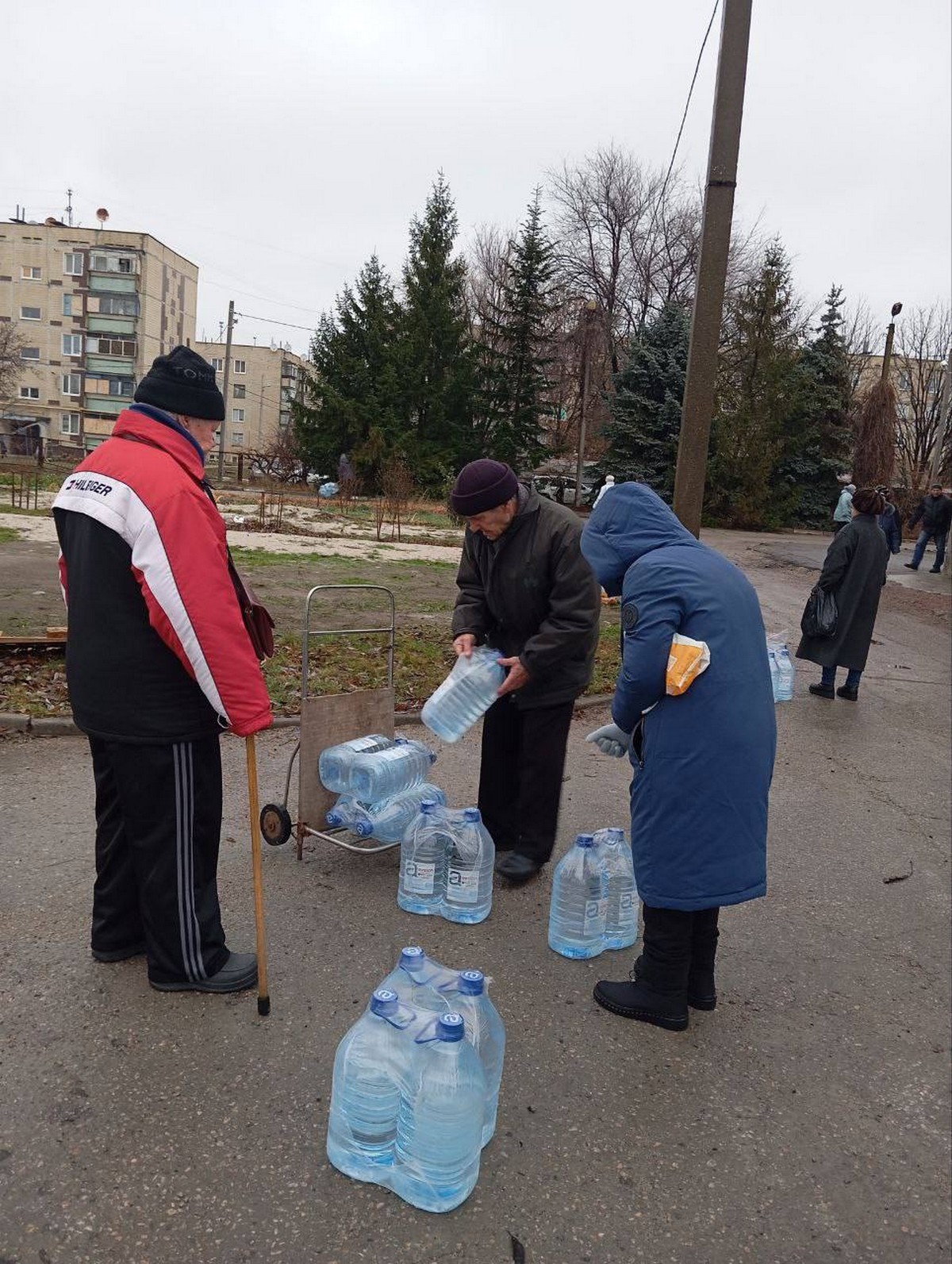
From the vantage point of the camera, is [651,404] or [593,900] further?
[651,404]

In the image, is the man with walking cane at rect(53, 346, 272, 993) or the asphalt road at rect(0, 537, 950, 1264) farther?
the man with walking cane at rect(53, 346, 272, 993)

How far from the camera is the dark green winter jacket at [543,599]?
4043mm

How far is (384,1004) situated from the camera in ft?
7.88

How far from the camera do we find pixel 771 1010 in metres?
3.45

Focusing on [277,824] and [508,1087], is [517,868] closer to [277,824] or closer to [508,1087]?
[277,824]

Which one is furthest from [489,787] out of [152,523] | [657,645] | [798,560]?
[798,560]

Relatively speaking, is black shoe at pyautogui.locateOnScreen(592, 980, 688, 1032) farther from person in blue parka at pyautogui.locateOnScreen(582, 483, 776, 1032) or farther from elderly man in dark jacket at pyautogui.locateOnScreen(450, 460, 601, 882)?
elderly man in dark jacket at pyautogui.locateOnScreen(450, 460, 601, 882)

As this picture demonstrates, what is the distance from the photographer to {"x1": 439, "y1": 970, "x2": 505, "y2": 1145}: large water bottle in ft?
8.20

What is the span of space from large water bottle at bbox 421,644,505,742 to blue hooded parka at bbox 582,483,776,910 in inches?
46.2

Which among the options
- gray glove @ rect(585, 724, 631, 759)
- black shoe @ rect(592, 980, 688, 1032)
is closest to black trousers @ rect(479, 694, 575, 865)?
gray glove @ rect(585, 724, 631, 759)

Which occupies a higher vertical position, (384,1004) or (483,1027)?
(384,1004)

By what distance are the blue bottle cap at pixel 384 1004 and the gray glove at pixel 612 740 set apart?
131cm

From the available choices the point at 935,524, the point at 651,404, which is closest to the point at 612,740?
the point at 935,524

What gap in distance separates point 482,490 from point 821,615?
538 cm
